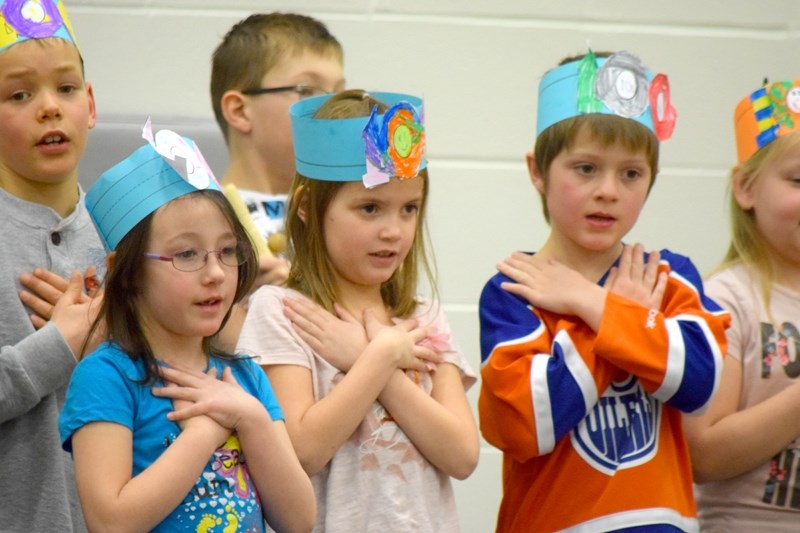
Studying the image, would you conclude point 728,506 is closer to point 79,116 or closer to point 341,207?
point 341,207

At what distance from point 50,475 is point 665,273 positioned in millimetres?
1192

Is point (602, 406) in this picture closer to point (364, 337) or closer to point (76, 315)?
point (364, 337)

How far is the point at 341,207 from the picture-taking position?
2.13 m

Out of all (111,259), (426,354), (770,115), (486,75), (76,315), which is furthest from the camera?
(486,75)

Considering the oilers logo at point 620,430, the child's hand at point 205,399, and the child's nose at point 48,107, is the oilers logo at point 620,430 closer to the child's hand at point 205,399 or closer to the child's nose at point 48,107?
the child's hand at point 205,399

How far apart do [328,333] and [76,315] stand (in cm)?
43

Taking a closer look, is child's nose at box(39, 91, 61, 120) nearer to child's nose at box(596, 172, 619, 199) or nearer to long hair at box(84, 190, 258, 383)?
long hair at box(84, 190, 258, 383)

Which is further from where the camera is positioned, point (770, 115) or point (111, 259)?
point (770, 115)

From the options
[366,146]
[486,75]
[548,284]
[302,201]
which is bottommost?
[548,284]

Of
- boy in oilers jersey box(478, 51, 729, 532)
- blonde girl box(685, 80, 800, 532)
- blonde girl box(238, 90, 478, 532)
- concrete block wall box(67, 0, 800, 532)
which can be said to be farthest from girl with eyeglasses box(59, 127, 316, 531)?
concrete block wall box(67, 0, 800, 532)

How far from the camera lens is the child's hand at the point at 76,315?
6.53 feet

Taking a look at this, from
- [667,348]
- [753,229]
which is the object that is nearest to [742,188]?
[753,229]

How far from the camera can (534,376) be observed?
2.12 meters

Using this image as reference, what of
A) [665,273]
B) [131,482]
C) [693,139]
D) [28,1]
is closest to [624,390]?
[665,273]
